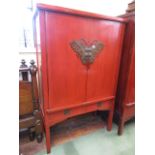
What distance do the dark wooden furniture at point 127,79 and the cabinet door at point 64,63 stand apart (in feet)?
1.66

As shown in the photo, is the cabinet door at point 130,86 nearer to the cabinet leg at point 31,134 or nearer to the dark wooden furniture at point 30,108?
the dark wooden furniture at point 30,108

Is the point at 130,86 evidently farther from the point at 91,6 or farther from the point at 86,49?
the point at 91,6

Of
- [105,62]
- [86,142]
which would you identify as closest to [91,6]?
[105,62]

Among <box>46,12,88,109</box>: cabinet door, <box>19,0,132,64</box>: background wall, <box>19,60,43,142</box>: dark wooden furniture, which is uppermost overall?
<box>19,0,132,64</box>: background wall

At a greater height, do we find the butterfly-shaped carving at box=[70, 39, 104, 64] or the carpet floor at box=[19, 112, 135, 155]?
the butterfly-shaped carving at box=[70, 39, 104, 64]

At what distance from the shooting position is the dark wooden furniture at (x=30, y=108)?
1.33m

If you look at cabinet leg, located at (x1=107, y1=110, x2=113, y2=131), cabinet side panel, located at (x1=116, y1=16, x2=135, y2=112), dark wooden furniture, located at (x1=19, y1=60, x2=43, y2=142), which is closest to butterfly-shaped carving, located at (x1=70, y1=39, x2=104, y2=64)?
cabinet side panel, located at (x1=116, y1=16, x2=135, y2=112)

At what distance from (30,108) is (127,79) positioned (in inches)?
44.2

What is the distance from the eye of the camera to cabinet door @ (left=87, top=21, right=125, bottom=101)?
49.1 inches

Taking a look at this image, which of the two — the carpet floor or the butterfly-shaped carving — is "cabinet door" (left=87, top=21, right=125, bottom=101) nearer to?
the butterfly-shaped carving

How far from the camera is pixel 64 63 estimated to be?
114cm
